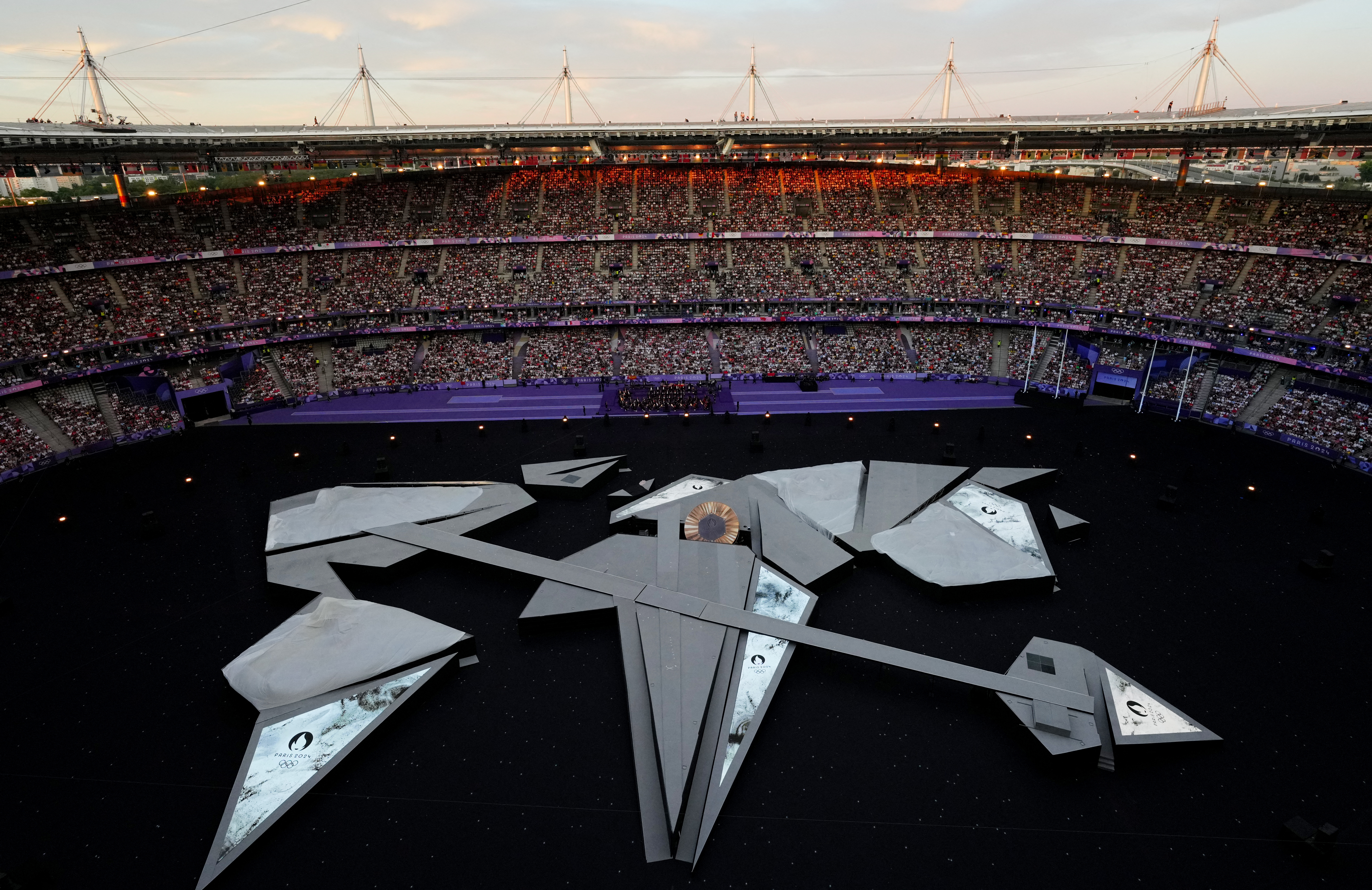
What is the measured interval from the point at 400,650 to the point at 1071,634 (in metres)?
23.7

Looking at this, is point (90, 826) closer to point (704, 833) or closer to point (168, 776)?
point (168, 776)

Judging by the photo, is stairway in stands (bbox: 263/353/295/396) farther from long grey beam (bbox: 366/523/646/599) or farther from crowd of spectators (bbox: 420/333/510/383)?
long grey beam (bbox: 366/523/646/599)

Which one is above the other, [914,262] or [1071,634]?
[914,262]

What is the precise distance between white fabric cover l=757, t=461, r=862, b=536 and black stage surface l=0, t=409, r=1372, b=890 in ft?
11.4

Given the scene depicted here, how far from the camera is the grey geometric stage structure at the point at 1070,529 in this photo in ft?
101

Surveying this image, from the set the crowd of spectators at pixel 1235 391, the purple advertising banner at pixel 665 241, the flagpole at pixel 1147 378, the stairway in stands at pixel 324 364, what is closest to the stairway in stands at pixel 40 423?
the purple advertising banner at pixel 665 241

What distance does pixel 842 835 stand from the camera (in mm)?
17797

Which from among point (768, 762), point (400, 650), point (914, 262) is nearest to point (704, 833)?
point (768, 762)

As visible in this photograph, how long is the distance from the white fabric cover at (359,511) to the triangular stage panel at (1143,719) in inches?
1052

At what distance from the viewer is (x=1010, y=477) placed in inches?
1394

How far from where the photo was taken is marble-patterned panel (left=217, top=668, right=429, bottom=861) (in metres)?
17.8

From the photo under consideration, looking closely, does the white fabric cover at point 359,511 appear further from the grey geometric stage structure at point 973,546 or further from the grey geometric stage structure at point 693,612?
the grey geometric stage structure at point 973,546

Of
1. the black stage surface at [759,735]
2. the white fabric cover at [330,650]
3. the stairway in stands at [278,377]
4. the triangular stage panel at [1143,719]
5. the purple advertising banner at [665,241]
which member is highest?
the purple advertising banner at [665,241]

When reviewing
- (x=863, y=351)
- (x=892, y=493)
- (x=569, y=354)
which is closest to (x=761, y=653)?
(x=892, y=493)
